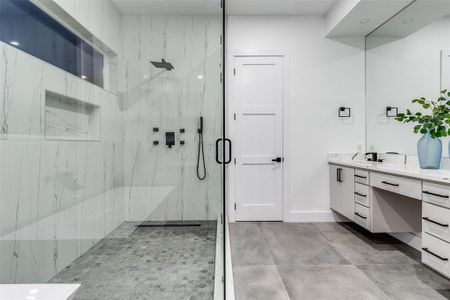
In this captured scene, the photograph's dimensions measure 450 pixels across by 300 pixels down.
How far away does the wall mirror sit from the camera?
2146 mm

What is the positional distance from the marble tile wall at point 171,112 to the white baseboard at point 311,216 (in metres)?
1.15

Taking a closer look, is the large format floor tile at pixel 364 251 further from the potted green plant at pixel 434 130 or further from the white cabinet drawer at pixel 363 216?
the potted green plant at pixel 434 130

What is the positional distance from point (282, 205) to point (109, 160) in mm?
2209

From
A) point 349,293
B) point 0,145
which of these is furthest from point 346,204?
point 0,145

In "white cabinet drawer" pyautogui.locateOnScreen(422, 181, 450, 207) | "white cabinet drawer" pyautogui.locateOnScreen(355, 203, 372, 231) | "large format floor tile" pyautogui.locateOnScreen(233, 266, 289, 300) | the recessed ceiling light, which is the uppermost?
the recessed ceiling light

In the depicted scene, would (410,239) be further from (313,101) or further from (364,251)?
(313,101)

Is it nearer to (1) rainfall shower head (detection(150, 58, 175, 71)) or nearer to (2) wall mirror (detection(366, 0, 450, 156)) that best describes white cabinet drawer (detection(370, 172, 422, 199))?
(2) wall mirror (detection(366, 0, 450, 156))

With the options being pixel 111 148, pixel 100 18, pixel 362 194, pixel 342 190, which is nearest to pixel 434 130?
pixel 362 194

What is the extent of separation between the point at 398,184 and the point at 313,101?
1.60m

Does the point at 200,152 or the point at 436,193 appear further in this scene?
the point at 200,152

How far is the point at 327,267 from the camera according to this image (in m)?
2.01

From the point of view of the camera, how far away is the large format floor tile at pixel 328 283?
1.65 metres

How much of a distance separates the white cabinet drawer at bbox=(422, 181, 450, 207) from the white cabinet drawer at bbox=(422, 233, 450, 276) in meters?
0.25

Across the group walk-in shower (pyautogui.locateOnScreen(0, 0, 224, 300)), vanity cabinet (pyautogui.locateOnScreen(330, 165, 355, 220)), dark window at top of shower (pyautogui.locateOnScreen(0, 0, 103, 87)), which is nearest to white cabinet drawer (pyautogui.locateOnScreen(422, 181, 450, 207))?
vanity cabinet (pyautogui.locateOnScreen(330, 165, 355, 220))
